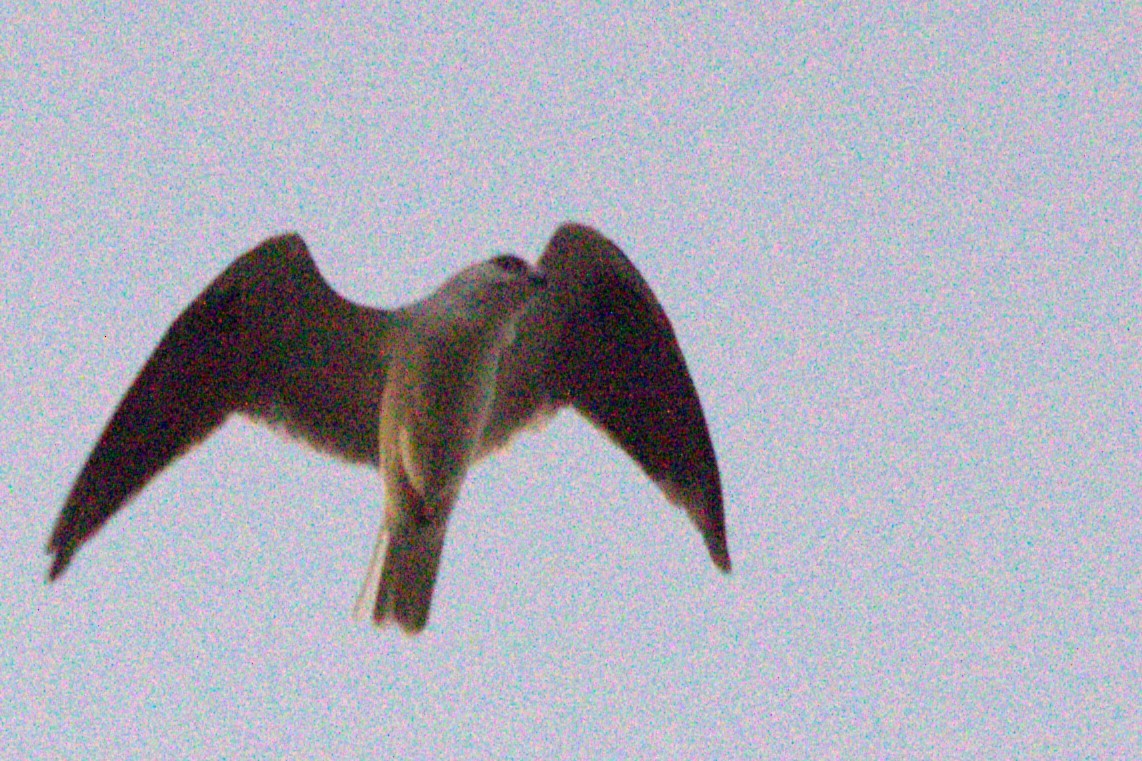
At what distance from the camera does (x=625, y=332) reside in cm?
924

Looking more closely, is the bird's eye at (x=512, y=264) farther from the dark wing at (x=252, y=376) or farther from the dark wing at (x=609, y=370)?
the dark wing at (x=252, y=376)

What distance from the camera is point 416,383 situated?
873 centimetres

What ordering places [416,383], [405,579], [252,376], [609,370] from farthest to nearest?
[609,370], [252,376], [405,579], [416,383]

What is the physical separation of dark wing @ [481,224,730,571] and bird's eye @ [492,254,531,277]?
233 millimetres

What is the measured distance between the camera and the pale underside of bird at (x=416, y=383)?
28.6 feet

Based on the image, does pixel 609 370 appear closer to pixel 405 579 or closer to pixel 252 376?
pixel 405 579

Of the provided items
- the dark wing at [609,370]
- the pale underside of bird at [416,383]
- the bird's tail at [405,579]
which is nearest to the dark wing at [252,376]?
the pale underside of bird at [416,383]

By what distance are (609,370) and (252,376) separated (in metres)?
1.42

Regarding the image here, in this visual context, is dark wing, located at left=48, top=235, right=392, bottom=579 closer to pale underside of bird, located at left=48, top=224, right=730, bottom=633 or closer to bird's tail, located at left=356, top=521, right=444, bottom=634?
pale underside of bird, located at left=48, top=224, right=730, bottom=633

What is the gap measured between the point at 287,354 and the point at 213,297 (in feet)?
1.28

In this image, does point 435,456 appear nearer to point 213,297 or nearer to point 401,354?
point 401,354

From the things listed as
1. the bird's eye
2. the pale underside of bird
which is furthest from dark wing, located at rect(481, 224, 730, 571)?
the bird's eye

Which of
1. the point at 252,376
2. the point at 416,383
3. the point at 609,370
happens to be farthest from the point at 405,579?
the point at 609,370

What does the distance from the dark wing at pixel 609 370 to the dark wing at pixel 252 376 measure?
57 cm
